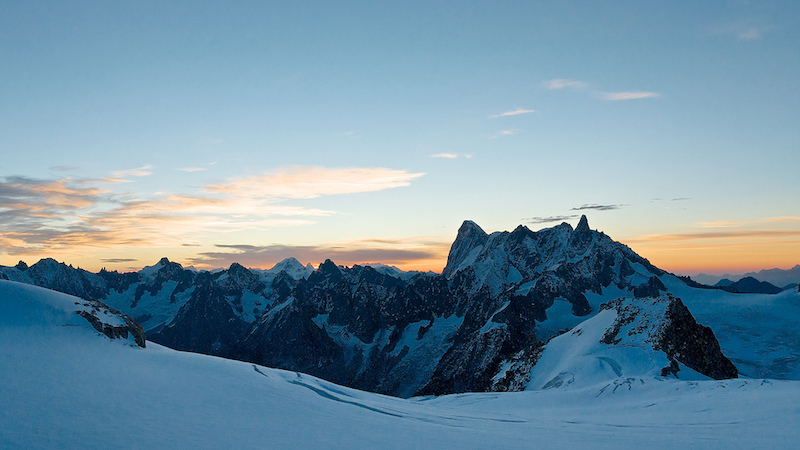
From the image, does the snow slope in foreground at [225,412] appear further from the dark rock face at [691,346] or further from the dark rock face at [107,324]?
the dark rock face at [691,346]

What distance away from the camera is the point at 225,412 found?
1822 cm

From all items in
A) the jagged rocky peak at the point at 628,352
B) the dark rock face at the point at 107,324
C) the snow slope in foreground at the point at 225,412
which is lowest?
the jagged rocky peak at the point at 628,352

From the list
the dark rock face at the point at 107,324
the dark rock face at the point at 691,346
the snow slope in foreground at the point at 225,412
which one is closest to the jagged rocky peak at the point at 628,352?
the dark rock face at the point at 691,346

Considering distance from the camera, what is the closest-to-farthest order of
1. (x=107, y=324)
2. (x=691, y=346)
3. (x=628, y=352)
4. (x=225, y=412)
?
(x=225, y=412) < (x=107, y=324) < (x=628, y=352) < (x=691, y=346)

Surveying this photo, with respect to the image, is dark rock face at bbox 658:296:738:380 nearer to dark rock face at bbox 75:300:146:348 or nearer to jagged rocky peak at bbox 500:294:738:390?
jagged rocky peak at bbox 500:294:738:390

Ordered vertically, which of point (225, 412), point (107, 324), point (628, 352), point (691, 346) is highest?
point (107, 324)

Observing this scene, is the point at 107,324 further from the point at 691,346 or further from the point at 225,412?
the point at 691,346

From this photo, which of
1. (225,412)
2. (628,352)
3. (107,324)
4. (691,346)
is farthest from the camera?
(691,346)

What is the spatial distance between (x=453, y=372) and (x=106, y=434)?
170 meters

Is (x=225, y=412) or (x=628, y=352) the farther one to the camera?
(x=628, y=352)

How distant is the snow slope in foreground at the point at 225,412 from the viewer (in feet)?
48.8

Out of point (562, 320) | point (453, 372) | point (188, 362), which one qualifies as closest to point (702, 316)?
point (562, 320)

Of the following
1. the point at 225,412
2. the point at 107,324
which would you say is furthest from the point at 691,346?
the point at 107,324

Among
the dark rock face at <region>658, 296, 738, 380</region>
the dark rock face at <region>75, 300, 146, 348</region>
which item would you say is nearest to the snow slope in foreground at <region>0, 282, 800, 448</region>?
the dark rock face at <region>75, 300, 146, 348</region>
